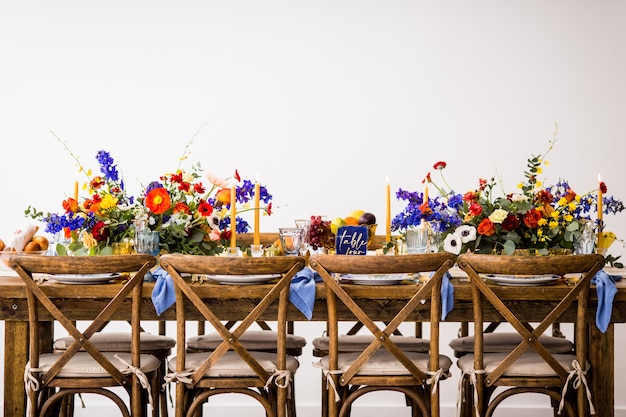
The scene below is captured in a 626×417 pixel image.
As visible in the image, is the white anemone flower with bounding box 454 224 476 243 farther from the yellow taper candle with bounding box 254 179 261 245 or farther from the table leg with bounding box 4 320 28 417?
the table leg with bounding box 4 320 28 417

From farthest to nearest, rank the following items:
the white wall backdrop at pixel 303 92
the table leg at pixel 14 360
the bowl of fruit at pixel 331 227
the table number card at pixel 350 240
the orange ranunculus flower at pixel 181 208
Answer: the white wall backdrop at pixel 303 92 < the bowl of fruit at pixel 331 227 < the orange ranunculus flower at pixel 181 208 < the table number card at pixel 350 240 < the table leg at pixel 14 360

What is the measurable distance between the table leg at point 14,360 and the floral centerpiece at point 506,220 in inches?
54.1

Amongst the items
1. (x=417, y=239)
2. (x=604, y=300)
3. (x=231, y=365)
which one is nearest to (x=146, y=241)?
(x=231, y=365)

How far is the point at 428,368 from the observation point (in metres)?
2.61

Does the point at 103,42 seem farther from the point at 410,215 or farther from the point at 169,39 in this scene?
the point at 410,215

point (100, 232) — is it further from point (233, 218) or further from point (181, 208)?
point (233, 218)

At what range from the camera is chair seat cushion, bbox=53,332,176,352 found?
10.0 ft

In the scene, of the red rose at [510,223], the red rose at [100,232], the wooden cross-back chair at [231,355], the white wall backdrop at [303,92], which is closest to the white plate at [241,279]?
the wooden cross-back chair at [231,355]

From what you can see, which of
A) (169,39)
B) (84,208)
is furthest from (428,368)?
(169,39)

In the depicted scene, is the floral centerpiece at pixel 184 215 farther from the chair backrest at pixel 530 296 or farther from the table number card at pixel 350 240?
the chair backrest at pixel 530 296

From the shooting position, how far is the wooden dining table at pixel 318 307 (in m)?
2.52

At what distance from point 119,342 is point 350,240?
3.28 feet

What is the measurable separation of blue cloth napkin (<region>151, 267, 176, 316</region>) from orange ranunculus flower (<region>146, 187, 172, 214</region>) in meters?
0.41

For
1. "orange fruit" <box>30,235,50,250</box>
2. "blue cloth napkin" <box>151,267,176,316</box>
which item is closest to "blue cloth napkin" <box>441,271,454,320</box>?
"blue cloth napkin" <box>151,267,176,316</box>
